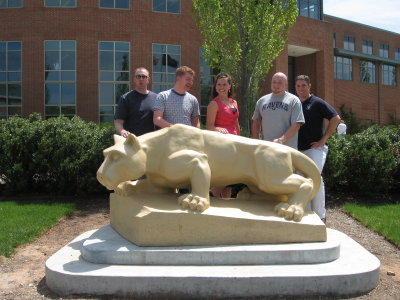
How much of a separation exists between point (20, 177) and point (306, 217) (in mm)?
6839

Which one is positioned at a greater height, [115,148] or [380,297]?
[115,148]

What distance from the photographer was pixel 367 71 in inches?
1390

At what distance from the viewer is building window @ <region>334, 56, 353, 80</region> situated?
3269 centimetres

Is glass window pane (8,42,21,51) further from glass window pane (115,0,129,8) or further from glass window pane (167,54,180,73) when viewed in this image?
glass window pane (167,54,180,73)

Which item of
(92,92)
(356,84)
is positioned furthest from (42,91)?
(356,84)

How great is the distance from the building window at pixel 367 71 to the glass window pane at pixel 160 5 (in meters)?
20.1

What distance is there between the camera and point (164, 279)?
11.4 ft

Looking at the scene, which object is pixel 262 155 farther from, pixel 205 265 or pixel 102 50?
pixel 102 50

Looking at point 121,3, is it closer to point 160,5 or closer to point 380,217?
point 160,5

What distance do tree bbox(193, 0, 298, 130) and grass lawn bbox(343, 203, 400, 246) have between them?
6644 mm

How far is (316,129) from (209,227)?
2508 mm

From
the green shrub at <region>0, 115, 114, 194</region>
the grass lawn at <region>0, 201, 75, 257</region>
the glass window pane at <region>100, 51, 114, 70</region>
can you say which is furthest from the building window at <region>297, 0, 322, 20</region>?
the grass lawn at <region>0, 201, 75, 257</region>

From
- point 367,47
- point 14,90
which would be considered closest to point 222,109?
point 14,90

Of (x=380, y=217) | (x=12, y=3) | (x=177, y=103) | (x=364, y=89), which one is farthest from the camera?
(x=364, y=89)
